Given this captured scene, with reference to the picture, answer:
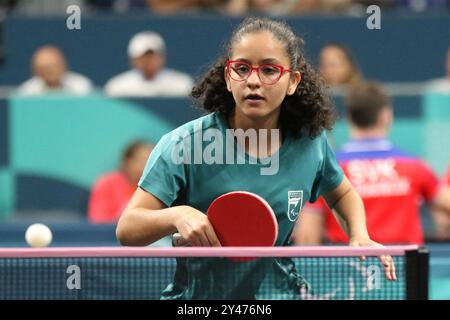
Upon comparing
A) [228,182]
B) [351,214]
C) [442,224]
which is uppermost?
[228,182]

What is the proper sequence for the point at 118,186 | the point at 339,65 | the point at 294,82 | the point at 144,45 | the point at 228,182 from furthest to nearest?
1. the point at 144,45
2. the point at 339,65
3. the point at 118,186
4. the point at 294,82
5. the point at 228,182

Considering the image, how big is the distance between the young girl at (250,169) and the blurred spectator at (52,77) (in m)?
5.20

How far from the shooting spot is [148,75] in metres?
9.48

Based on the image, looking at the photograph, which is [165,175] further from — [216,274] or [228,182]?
[216,274]

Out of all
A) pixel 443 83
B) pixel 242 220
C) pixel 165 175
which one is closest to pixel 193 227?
pixel 242 220

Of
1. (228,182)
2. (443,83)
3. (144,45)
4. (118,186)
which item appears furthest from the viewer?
(144,45)

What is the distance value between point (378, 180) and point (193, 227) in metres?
2.95

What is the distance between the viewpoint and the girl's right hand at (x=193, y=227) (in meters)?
3.56

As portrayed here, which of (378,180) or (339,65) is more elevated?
(339,65)

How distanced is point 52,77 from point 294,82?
5.64 meters

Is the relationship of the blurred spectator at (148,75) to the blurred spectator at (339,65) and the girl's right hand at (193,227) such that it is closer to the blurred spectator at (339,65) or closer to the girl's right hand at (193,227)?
the blurred spectator at (339,65)

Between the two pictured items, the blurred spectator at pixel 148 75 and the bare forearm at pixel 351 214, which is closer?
the bare forearm at pixel 351 214

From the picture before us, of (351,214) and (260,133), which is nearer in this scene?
(260,133)

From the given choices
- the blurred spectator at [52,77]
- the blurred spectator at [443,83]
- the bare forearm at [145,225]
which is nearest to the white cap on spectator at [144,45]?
the blurred spectator at [52,77]
